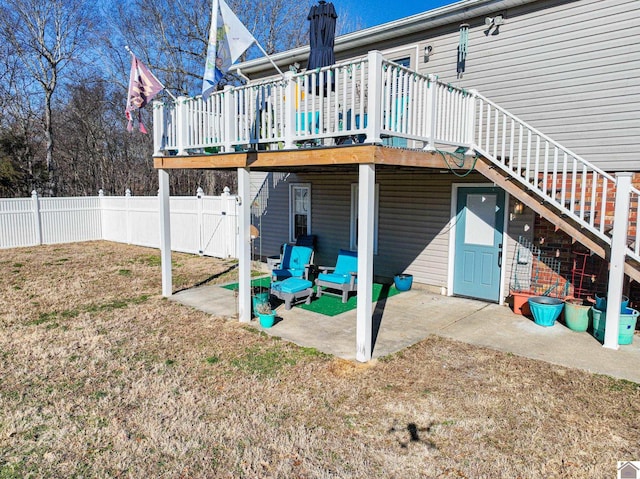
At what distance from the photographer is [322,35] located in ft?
23.1

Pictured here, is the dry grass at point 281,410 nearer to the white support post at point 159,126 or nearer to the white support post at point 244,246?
the white support post at point 244,246

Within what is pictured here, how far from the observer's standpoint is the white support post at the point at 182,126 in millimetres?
7926

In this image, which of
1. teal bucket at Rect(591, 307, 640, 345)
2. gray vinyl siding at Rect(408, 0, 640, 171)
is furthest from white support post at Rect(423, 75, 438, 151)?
teal bucket at Rect(591, 307, 640, 345)

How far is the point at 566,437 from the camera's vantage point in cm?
376

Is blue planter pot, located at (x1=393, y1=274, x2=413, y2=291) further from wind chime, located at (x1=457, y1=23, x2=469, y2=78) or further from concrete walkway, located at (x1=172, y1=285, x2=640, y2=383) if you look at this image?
wind chime, located at (x1=457, y1=23, x2=469, y2=78)

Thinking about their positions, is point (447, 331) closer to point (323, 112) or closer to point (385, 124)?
point (385, 124)

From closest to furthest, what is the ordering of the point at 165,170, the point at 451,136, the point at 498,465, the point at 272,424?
the point at 498,465 < the point at 272,424 < the point at 451,136 < the point at 165,170

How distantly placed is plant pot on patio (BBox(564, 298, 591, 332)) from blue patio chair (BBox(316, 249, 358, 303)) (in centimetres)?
347

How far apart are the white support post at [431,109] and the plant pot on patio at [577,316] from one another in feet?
10.2

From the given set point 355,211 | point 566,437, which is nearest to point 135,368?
point 566,437

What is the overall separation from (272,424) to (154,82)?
6400 mm

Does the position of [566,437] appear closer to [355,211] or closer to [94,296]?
[355,211]

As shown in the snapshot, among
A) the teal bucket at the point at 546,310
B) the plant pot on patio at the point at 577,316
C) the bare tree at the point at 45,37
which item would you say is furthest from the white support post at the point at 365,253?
the bare tree at the point at 45,37

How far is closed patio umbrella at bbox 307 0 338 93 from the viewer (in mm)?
6977
